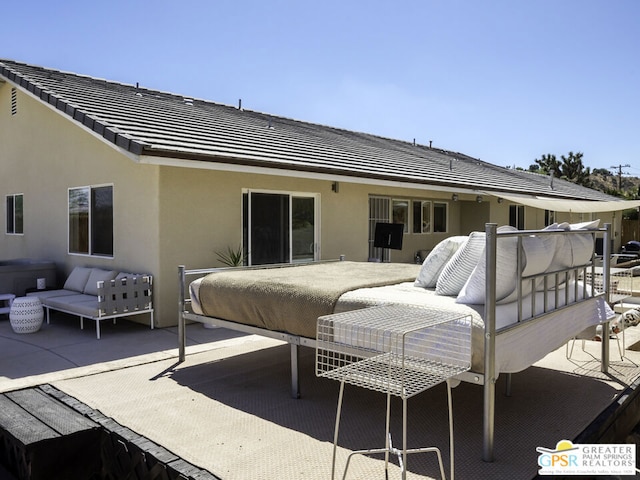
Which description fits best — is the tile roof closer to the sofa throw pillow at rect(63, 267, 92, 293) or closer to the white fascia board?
the white fascia board

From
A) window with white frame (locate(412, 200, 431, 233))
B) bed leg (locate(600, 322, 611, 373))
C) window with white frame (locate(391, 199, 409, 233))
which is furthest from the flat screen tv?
bed leg (locate(600, 322, 611, 373))

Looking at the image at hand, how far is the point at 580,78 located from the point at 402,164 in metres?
5.68

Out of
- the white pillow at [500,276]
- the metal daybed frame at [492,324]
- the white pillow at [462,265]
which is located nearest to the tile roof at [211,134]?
the metal daybed frame at [492,324]

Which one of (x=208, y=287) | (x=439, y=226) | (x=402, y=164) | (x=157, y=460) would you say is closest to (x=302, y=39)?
(x=402, y=164)

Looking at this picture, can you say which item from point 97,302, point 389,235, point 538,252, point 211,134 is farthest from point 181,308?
point 389,235

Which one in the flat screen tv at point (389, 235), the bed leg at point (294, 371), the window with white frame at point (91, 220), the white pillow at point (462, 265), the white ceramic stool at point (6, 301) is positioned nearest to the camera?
the white pillow at point (462, 265)

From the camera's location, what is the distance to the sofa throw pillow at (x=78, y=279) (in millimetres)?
8656

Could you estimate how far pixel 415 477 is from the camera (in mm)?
3029

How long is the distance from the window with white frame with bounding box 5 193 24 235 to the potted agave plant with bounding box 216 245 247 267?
6.01 metres

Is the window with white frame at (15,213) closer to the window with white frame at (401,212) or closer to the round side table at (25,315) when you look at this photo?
the round side table at (25,315)

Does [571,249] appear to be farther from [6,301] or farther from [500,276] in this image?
[6,301]

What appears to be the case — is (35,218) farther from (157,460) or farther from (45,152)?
(157,460)

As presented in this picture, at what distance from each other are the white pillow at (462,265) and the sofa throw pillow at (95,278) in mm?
5971

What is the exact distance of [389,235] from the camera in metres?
11.6
